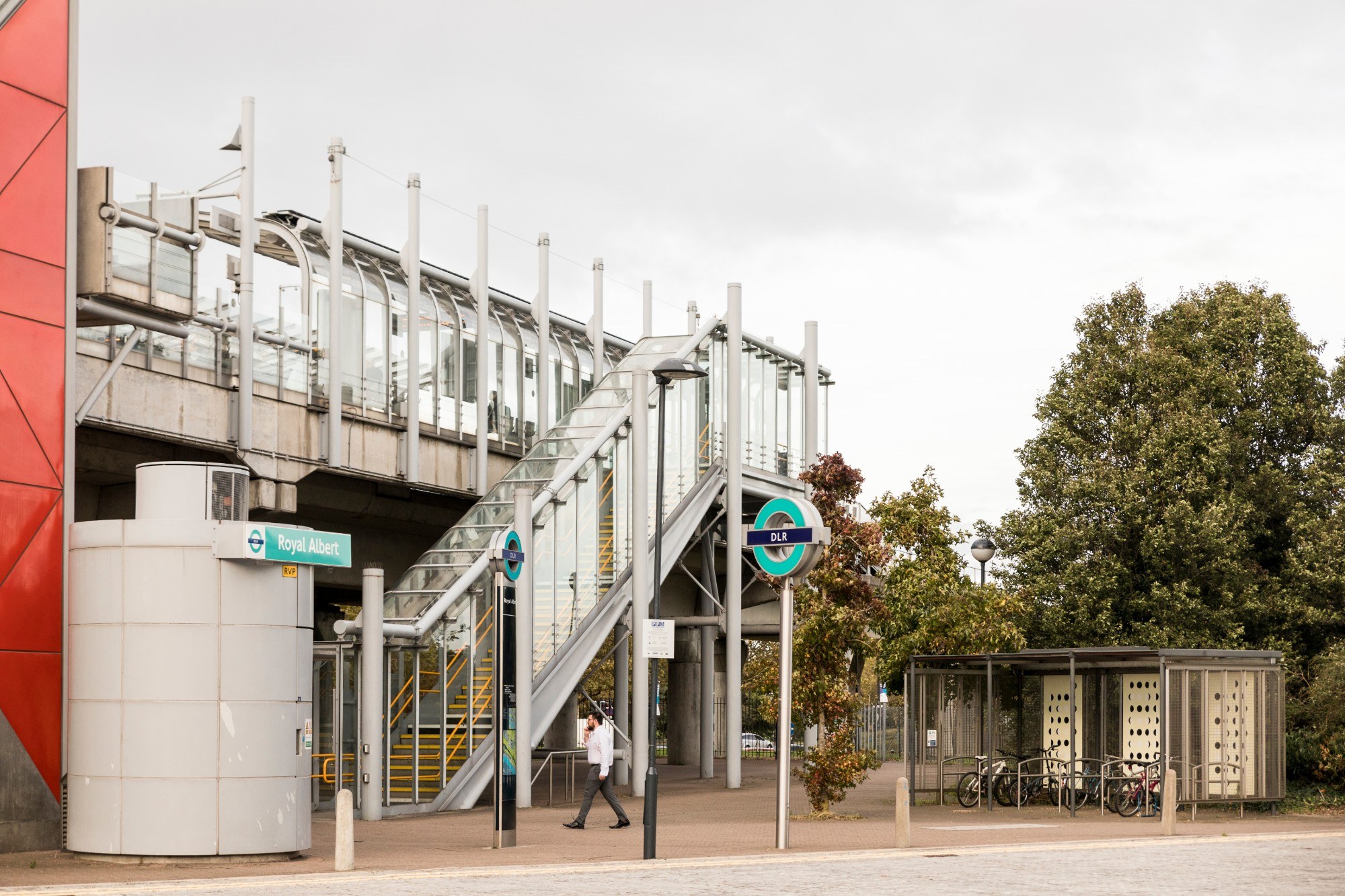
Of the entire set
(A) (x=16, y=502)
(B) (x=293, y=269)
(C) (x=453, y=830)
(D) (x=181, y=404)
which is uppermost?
(B) (x=293, y=269)

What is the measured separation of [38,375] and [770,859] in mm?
9519

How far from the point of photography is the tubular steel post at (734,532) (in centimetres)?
3073

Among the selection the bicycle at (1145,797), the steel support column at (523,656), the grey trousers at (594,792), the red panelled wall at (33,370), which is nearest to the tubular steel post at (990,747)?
the bicycle at (1145,797)

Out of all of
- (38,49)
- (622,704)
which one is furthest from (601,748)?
(38,49)

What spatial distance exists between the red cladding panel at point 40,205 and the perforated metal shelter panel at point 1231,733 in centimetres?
1806

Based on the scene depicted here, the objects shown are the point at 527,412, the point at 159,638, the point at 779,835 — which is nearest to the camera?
the point at 159,638

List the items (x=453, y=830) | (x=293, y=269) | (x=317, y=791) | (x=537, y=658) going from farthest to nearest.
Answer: (x=293, y=269)
(x=537, y=658)
(x=317, y=791)
(x=453, y=830)

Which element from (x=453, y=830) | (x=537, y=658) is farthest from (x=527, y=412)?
(x=453, y=830)

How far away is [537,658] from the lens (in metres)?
26.0

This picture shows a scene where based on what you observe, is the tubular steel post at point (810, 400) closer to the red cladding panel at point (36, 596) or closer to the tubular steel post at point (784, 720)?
the tubular steel post at point (784, 720)

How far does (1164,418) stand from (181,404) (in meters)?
22.4

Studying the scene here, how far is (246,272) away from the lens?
995 inches

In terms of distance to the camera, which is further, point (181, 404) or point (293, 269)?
point (293, 269)

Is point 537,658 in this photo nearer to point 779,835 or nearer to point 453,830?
point 453,830
